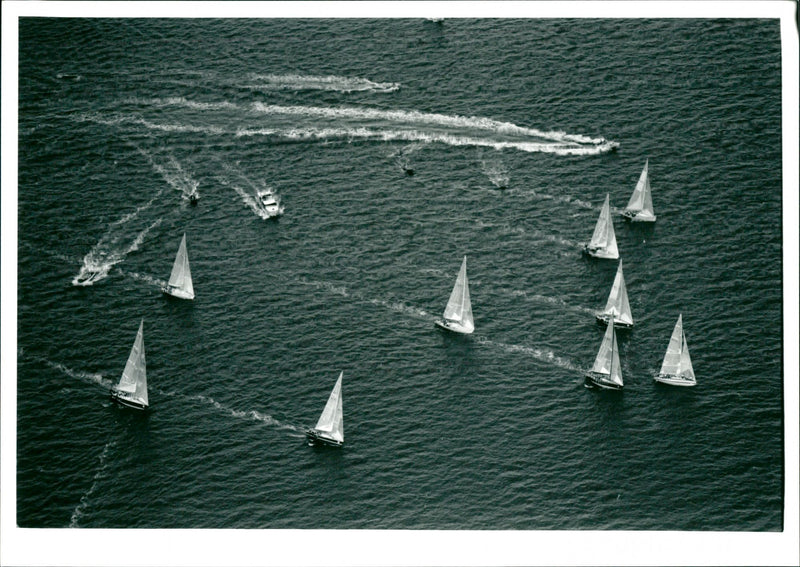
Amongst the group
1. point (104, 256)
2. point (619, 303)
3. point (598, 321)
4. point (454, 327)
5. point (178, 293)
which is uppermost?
point (104, 256)

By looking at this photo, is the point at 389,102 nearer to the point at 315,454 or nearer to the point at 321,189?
the point at 321,189

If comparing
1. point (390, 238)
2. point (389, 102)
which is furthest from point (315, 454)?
point (389, 102)

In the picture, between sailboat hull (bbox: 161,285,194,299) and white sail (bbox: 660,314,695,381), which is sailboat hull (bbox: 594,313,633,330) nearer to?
white sail (bbox: 660,314,695,381)

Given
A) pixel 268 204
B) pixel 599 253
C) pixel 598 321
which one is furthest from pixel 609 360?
pixel 268 204

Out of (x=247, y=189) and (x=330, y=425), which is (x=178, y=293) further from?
(x=330, y=425)

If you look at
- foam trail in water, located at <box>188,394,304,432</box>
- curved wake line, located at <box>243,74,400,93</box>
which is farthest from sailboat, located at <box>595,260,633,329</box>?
foam trail in water, located at <box>188,394,304,432</box>

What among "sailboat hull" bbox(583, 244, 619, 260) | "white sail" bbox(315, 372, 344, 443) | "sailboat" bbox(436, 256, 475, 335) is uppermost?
"sailboat hull" bbox(583, 244, 619, 260)
